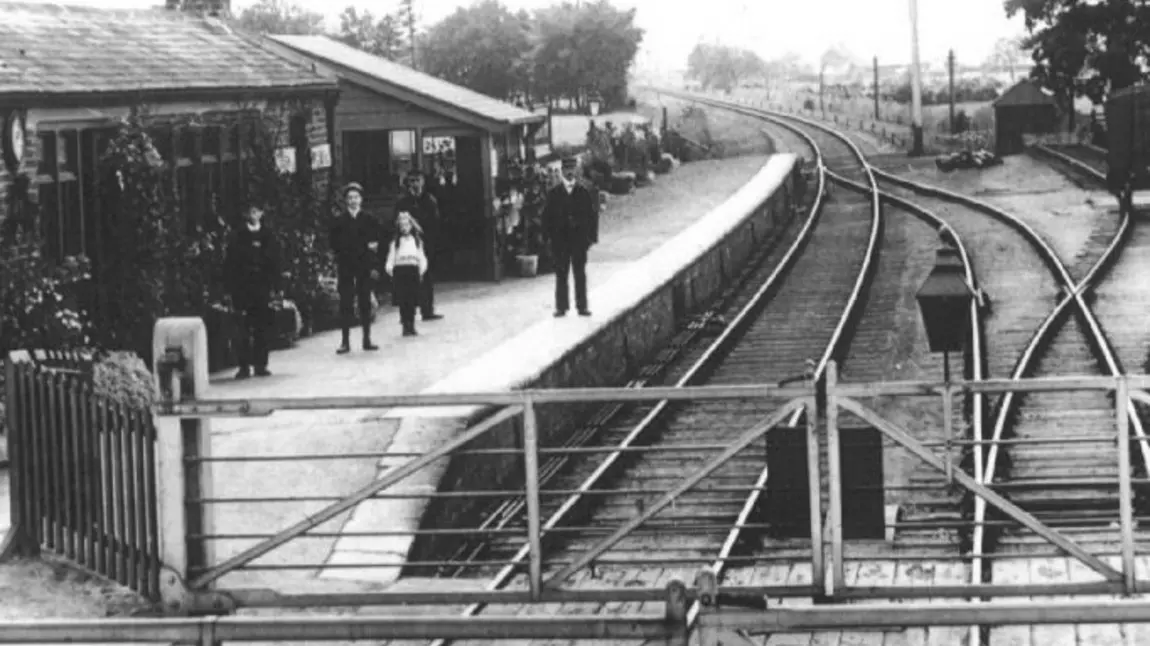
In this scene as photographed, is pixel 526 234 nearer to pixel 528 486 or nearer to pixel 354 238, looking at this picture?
pixel 354 238

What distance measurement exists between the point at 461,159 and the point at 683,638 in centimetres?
1919

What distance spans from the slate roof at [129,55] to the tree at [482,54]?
95.1ft

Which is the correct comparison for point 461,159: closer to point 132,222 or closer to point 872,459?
point 132,222

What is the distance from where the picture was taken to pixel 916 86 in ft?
165

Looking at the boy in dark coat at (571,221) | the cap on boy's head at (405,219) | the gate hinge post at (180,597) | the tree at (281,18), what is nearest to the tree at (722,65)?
the tree at (281,18)

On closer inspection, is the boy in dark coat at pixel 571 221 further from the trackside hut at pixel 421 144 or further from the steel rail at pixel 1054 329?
the trackside hut at pixel 421 144

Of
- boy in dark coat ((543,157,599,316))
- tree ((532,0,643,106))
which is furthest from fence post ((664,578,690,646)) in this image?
tree ((532,0,643,106))

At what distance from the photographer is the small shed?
48156 millimetres

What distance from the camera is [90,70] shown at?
55.5 ft

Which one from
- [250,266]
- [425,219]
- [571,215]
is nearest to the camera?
[250,266]

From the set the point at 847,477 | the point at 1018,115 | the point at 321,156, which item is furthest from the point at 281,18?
the point at 847,477

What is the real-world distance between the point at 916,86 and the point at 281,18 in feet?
85.2

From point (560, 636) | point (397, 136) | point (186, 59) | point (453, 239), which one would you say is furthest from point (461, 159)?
point (560, 636)

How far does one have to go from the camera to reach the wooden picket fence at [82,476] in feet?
30.8
